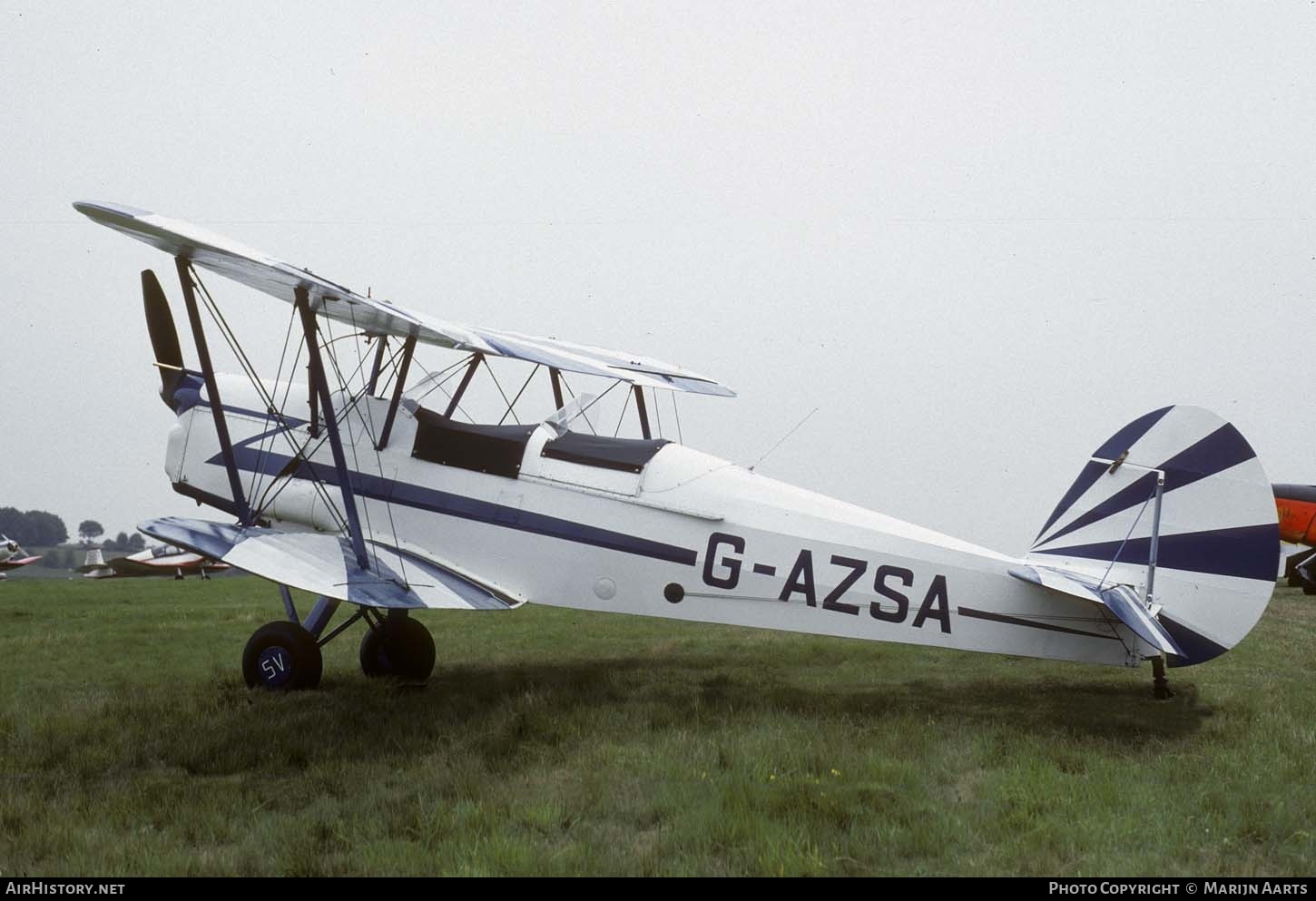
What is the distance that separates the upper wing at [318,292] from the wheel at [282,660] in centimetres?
235

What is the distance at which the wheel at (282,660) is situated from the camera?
263 inches

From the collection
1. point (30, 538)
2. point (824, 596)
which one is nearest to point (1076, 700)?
point (824, 596)

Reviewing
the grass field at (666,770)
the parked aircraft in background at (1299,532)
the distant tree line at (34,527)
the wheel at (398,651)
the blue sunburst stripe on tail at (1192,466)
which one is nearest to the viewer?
the grass field at (666,770)

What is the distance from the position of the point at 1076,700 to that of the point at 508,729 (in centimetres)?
403

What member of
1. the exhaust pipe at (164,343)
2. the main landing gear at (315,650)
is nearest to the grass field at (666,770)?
the main landing gear at (315,650)

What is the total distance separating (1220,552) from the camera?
20.6 ft

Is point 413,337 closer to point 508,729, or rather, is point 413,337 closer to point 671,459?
point 671,459

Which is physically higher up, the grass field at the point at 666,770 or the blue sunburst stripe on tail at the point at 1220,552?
the blue sunburst stripe on tail at the point at 1220,552

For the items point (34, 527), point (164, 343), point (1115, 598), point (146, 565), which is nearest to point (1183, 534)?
point (1115, 598)

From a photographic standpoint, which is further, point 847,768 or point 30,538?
point 30,538

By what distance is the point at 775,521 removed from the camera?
6.81m

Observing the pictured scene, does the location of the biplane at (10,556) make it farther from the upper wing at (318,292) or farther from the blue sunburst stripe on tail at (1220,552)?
the blue sunburst stripe on tail at (1220,552)

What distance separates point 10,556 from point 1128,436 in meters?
40.0

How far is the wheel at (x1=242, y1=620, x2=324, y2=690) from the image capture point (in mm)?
6684
